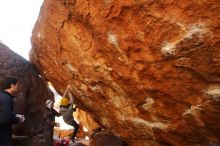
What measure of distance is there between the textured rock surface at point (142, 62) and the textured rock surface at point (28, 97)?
2.45ft

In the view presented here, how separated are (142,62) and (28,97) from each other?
3907 millimetres

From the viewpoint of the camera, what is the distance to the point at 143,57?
5477 millimetres

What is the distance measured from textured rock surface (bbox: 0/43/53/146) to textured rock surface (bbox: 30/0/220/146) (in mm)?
746

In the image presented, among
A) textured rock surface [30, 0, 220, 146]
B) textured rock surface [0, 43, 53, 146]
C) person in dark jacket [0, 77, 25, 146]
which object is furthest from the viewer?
textured rock surface [0, 43, 53, 146]

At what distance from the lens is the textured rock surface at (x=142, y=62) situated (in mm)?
4777

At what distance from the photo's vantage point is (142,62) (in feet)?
18.2

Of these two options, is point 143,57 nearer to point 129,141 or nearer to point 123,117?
point 123,117

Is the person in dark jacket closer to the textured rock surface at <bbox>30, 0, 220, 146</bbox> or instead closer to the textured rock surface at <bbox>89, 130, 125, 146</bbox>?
the textured rock surface at <bbox>30, 0, 220, 146</bbox>

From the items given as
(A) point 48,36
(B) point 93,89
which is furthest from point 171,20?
(A) point 48,36

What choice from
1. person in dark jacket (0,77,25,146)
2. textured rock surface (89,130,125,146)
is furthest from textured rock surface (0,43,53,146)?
person in dark jacket (0,77,25,146)

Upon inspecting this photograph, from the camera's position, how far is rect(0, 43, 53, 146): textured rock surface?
7973mm

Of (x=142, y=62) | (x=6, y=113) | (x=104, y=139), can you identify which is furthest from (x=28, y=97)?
(x=142, y=62)

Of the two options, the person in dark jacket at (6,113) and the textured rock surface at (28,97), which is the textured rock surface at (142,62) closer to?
the textured rock surface at (28,97)

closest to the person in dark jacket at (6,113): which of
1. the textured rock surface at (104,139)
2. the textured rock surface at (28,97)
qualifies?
the textured rock surface at (28,97)
